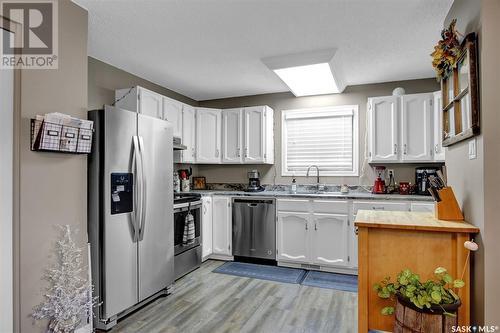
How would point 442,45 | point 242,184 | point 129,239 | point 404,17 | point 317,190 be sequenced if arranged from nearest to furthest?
1. point 442,45
2. point 404,17
3. point 129,239
4. point 317,190
5. point 242,184

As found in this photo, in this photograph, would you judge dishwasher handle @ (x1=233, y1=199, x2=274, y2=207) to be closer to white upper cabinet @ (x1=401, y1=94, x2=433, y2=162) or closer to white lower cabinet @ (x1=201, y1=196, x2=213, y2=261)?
white lower cabinet @ (x1=201, y1=196, x2=213, y2=261)

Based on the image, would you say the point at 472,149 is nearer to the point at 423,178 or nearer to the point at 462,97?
the point at 462,97

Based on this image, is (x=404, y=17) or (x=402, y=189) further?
(x=402, y=189)

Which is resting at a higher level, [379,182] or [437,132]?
[437,132]

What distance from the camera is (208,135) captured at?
4543mm

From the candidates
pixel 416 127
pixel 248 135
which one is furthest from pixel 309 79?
pixel 416 127

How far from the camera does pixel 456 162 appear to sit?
212cm

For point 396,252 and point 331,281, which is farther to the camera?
point 331,281

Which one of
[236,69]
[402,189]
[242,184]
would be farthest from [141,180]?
[402,189]

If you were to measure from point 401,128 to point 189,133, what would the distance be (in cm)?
285

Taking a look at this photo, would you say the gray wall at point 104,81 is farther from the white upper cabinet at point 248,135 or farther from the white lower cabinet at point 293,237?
the white lower cabinet at point 293,237

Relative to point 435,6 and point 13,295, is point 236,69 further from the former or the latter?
point 13,295

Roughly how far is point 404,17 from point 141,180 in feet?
8.40

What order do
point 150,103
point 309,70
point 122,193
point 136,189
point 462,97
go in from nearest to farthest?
1. point 462,97
2. point 122,193
3. point 136,189
4. point 309,70
5. point 150,103
